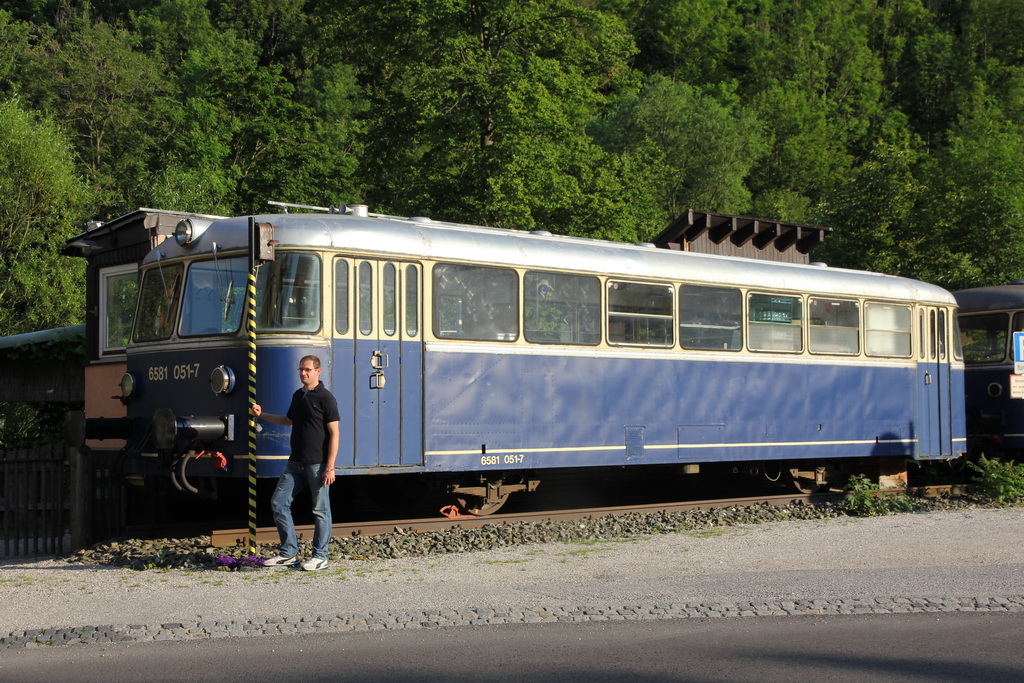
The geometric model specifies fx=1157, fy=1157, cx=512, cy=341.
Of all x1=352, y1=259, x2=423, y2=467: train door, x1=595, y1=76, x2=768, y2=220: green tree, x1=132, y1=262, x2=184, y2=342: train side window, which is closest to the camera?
x1=352, y1=259, x2=423, y2=467: train door

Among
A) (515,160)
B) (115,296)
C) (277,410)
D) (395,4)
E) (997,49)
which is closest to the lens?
(277,410)

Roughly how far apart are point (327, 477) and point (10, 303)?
28314 millimetres

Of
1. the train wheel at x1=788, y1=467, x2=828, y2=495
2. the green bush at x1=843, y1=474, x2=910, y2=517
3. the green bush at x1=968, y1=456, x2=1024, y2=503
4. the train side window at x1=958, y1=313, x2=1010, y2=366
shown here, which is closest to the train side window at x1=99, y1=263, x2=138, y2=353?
the train wheel at x1=788, y1=467, x2=828, y2=495

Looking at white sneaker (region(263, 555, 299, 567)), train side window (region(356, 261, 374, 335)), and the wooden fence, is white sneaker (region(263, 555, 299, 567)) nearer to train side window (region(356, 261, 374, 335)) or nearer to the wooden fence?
train side window (region(356, 261, 374, 335))

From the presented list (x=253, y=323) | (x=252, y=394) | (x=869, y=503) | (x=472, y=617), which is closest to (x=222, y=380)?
(x=252, y=394)

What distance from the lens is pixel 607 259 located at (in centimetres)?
1284

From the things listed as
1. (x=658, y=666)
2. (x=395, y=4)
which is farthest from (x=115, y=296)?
(x=395, y=4)

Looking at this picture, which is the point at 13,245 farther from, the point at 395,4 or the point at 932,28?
the point at 932,28

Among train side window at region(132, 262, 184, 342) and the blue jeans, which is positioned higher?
train side window at region(132, 262, 184, 342)

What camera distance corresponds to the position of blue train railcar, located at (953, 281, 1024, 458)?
17.6 meters

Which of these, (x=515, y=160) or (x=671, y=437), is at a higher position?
(x=515, y=160)

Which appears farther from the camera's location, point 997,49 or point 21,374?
point 997,49

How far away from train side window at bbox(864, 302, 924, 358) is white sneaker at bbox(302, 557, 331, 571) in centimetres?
897

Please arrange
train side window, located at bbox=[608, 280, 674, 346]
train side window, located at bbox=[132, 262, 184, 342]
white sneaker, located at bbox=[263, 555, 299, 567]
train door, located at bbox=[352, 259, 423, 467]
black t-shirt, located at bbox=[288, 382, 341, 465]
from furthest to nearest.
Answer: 1. train side window, located at bbox=[608, 280, 674, 346]
2. train side window, located at bbox=[132, 262, 184, 342]
3. train door, located at bbox=[352, 259, 423, 467]
4. white sneaker, located at bbox=[263, 555, 299, 567]
5. black t-shirt, located at bbox=[288, 382, 341, 465]
